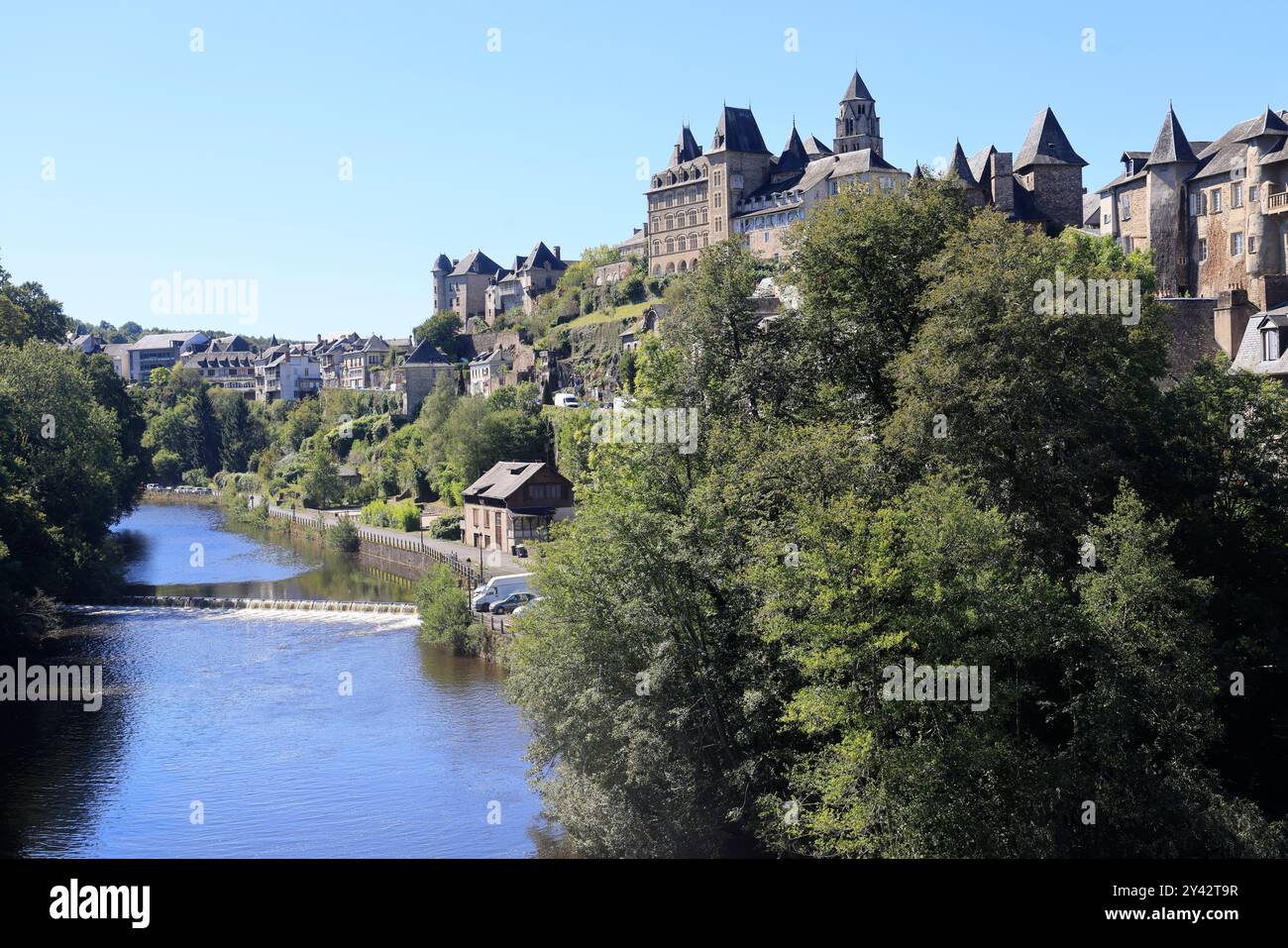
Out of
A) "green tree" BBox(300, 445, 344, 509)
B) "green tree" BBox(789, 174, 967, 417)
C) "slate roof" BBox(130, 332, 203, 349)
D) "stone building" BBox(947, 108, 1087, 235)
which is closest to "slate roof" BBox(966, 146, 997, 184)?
"stone building" BBox(947, 108, 1087, 235)

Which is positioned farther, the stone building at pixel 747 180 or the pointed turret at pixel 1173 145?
the stone building at pixel 747 180

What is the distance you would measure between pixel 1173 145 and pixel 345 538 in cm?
4355

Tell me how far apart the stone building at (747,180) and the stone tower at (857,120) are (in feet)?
0.25

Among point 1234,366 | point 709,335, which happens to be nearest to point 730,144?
point 1234,366

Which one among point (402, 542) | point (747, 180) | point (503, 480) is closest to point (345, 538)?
point (402, 542)

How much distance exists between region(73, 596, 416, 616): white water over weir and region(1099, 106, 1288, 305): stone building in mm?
31881

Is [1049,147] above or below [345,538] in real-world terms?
above

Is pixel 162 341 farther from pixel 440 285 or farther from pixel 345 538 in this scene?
pixel 345 538

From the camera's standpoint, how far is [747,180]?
93.1m

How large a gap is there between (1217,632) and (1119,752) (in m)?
4.45

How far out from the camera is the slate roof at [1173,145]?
4862 centimetres

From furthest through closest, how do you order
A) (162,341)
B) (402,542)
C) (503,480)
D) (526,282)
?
1. (162,341)
2. (526,282)
3. (402,542)
4. (503,480)

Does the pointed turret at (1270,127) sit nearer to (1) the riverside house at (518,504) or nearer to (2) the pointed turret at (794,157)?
(1) the riverside house at (518,504)

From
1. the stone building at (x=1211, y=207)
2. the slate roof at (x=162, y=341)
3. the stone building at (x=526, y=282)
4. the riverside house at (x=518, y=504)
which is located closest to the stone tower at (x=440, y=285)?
→ the stone building at (x=526, y=282)
